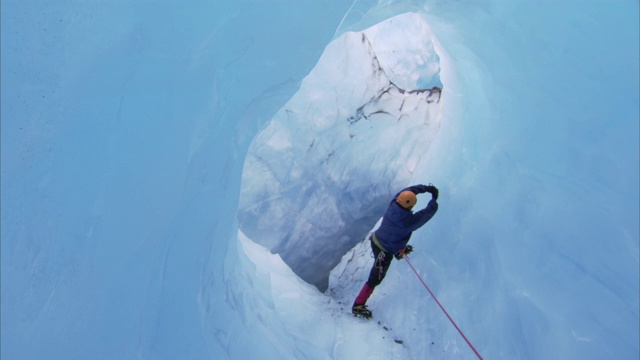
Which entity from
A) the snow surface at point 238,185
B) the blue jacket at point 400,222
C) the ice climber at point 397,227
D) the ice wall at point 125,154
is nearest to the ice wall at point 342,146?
the snow surface at point 238,185

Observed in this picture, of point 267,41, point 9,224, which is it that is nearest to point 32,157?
point 9,224

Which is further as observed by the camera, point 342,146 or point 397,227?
point 342,146

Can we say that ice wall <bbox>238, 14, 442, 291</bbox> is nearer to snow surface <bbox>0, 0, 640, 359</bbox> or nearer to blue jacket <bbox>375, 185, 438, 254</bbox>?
snow surface <bbox>0, 0, 640, 359</bbox>

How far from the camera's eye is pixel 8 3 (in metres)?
1.71

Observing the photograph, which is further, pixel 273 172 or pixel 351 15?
pixel 273 172

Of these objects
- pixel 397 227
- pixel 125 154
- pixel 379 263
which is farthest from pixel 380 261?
pixel 125 154

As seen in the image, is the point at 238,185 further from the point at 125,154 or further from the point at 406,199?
the point at 125,154

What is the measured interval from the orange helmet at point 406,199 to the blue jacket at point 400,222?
5 centimetres

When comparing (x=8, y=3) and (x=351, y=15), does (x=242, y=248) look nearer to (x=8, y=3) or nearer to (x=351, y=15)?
(x=351, y=15)

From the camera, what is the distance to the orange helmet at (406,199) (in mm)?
3049

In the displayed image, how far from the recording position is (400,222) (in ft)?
10.4

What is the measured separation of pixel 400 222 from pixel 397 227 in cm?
6

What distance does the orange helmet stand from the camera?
305cm

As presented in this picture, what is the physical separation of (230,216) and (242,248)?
0.93 metres
